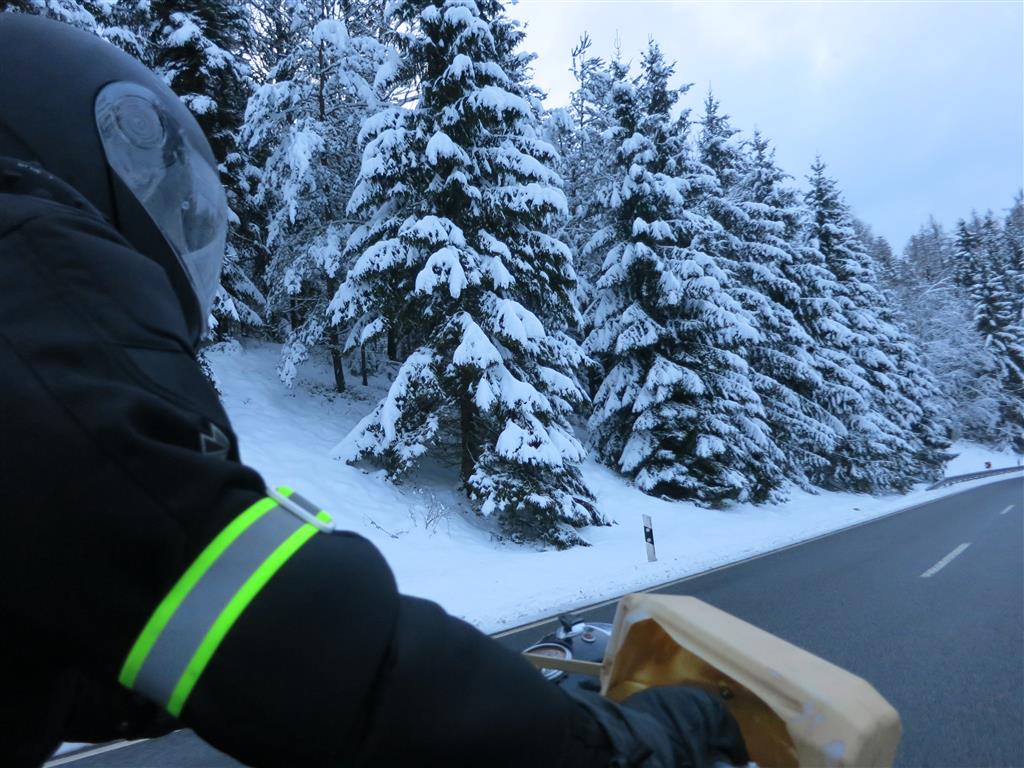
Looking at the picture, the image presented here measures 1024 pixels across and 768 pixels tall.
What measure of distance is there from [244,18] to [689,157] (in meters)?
13.6

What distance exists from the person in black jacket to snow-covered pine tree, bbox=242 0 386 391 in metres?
15.1

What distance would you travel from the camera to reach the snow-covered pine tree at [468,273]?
1155 cm

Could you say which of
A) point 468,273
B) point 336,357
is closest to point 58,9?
point 468,273

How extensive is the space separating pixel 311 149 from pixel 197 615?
1650 cm

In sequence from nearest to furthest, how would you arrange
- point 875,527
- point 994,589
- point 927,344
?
point 994,589 → point 875,527 → point 927,344

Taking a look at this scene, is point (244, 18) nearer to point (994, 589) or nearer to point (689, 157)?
point (689, 157)

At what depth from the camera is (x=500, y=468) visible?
1177cm

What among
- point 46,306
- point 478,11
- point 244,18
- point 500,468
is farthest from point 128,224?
point 244,18

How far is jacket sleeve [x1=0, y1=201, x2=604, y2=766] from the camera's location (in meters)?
0.66

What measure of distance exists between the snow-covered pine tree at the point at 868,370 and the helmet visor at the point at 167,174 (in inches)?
1094

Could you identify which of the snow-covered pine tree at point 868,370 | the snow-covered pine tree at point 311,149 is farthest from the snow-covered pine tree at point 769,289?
the snow-covered pine tree at point 311,149

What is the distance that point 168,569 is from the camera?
26.9 inches

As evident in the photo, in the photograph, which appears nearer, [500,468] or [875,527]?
[500,468]

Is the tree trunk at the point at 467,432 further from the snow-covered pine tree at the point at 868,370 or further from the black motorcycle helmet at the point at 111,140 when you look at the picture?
the snow-covered pine tree at the point at 868,370
